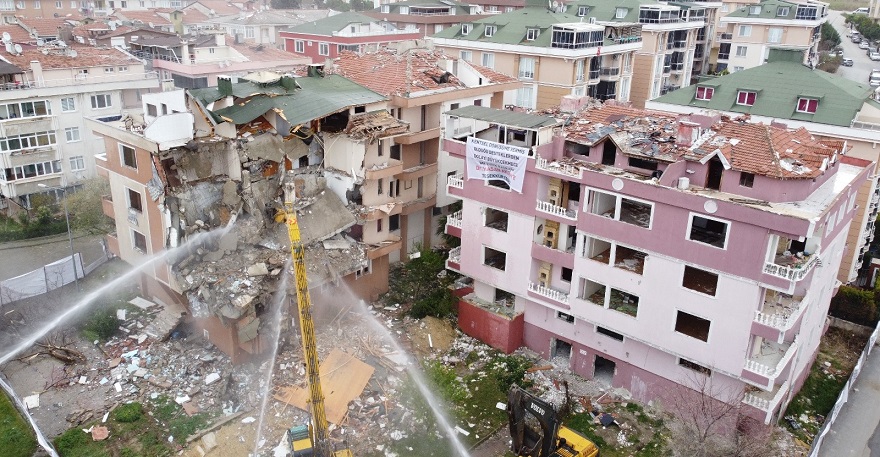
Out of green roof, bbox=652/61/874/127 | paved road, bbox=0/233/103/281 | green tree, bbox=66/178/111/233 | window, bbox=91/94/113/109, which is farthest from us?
window, bbox=91/94/113/109

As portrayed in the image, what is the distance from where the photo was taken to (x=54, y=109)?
51000mm

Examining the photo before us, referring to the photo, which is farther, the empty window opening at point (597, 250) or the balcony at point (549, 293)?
the balcony at point (549, 293)

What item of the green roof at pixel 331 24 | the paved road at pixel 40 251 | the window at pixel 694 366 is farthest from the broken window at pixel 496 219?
the green roof at pixel 331 24

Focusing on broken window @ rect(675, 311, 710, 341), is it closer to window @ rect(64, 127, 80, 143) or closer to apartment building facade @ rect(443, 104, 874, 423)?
apartment building facade @ rect(443, 104, 874, 423)

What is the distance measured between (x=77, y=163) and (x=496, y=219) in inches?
1413

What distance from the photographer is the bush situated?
2888 centimetres

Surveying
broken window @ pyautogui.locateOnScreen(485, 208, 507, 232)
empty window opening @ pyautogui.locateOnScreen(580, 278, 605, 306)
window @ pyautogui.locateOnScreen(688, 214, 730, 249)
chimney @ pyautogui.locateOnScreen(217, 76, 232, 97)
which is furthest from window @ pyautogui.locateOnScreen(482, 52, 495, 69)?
window @ pyautogui.locateOnScreen(688, 214, 730, 249)

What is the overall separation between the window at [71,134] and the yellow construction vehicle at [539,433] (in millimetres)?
42822

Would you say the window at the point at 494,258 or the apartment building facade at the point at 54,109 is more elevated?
the apartment building facade at the point at 54,109

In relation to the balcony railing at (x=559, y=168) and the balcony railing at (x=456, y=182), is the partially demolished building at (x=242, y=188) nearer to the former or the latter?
the balcony railing at (x=456, y=182)

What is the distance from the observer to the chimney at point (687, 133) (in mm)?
30422

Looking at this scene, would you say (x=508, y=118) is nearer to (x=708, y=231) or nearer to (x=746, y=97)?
(x=708, y=231)

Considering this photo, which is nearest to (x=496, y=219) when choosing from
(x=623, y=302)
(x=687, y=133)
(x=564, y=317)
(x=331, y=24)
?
(x=564, y=317)

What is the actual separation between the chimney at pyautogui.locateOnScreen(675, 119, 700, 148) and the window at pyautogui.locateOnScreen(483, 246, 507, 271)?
10732 mm
